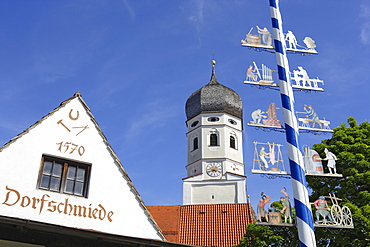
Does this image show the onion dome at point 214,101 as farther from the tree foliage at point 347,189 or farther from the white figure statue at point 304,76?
the white figure statue at point 304,76

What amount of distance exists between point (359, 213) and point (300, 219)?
27.2 feet

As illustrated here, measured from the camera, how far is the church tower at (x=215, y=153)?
33.8 meters

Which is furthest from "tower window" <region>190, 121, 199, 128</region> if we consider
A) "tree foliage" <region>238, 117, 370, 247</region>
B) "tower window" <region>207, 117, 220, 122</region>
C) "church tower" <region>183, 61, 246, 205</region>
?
"tree foliage" <region>238, 117, 370, 247</region>

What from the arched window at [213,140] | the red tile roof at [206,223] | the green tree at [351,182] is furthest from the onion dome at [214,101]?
the green tree at [351,182]

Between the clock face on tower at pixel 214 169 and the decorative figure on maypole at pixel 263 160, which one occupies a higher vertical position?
the clock face on tower at pixel 214 169

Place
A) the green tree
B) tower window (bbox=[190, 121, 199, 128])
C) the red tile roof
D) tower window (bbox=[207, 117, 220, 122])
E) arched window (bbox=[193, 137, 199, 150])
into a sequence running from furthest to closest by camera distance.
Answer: tower window (bbox=[190, 121, 199, 128])
tower window (bbox=[207, 117, 220, 122])
arched window (bbox=[193, 137, 199, 150])
the red tile roof
the green tree

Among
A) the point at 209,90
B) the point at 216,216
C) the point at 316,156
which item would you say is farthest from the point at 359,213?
the point at 209,90

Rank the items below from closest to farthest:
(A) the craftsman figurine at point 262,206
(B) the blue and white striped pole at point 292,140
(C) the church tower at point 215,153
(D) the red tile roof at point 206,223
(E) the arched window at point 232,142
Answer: (B) the blue and white striped pole at point 292,140
(A) the craftsman figurine at point 262,206
(D) the red tile roof at point 206,223
(C) the church tower at point 215,153
(E) the arched window at point 232,142

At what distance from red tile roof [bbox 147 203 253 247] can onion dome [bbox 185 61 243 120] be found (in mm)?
8307

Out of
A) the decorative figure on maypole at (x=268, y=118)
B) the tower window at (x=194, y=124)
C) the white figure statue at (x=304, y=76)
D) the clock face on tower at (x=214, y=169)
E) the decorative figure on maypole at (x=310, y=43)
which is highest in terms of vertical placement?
the tower window at (x=194, y=124)

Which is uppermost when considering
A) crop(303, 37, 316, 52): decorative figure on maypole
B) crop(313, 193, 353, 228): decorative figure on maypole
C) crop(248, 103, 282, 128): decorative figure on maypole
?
crop(303, 37, 316, 52): decorative figure on maypole

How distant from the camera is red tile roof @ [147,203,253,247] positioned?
2992cm

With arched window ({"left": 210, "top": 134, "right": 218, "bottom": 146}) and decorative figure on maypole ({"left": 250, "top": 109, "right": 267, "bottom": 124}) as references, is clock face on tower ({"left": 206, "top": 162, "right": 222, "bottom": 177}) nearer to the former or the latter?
arched window ({"left": 210, "top": 134, "right": 218, "bottom": 146})

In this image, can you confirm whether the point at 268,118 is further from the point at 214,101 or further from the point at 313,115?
the point at 214,101
